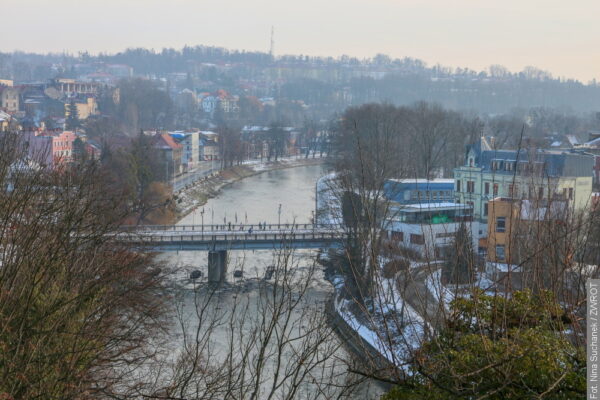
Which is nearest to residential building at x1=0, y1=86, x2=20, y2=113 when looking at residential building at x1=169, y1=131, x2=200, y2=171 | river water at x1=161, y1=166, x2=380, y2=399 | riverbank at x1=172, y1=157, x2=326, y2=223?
residential building at x1=169, y1=131, x2=200, y2=171

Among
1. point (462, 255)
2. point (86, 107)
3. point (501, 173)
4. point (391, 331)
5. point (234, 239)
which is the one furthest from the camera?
point (86, 107)

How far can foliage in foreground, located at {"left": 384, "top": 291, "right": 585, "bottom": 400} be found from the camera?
150 centimetres

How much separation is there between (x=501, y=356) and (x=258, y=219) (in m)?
9.80

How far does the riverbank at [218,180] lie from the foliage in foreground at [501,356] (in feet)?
34.1

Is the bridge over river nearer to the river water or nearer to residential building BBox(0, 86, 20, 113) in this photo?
the river water

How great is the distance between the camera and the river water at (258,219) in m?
6.30

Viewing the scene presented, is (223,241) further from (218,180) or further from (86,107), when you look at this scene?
(86,107)

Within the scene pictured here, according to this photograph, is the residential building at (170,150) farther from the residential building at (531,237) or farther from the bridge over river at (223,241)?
the residential building at (531,237)

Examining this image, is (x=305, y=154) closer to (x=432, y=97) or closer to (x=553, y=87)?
(x=432, y=97)

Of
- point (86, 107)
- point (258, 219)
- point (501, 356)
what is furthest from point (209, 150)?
point (501, 356)

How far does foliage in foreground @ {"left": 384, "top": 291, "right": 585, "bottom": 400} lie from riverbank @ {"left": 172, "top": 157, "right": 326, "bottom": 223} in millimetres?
10389

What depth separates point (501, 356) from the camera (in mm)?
1551

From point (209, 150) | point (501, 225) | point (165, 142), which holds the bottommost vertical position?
point (209, 150)

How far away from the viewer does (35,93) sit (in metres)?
29.2
